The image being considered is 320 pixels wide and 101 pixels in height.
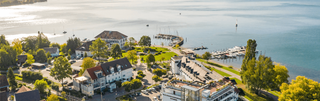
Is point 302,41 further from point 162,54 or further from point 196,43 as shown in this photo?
point 162,54

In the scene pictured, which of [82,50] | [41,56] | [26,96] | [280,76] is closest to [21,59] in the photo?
[41,56]

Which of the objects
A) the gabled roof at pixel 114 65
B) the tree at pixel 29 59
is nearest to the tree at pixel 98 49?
the tree at pixel 29 59

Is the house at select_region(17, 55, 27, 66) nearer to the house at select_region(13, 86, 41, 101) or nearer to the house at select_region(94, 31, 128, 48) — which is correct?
the house at select_region(94, 31, 128, 48)

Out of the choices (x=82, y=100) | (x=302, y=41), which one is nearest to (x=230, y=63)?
(x=302, y=41)

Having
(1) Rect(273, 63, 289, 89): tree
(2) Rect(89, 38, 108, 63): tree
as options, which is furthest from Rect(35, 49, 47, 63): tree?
(1) Rect(273, 63, 289, 89): tree

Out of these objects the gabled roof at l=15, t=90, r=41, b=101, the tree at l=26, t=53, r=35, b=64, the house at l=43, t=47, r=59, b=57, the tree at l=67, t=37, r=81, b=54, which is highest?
the tree at l=67, t=37, r=81, b=54

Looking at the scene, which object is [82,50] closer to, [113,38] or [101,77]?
[113,38]
